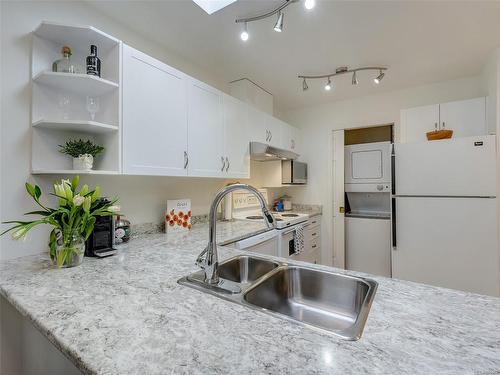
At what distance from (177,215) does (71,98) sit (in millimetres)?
1071

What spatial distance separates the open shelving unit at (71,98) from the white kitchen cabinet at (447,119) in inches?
115

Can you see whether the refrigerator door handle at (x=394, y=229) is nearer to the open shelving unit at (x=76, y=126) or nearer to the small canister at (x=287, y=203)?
the small canister at (x=287, y=203)

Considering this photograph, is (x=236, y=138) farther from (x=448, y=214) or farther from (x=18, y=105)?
(x=448, y=214)

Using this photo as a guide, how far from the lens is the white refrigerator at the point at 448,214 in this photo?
2.02 meters

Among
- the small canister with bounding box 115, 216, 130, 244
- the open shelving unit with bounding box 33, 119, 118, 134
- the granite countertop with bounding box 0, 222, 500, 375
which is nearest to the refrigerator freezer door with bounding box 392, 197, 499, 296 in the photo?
the granite countertop with bounding box 0, 222, 500, 375

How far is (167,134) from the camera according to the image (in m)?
1.66

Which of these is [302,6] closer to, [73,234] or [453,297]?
[453,297]

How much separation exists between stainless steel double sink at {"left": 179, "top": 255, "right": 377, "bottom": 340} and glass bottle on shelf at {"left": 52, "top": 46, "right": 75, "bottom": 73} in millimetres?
1331

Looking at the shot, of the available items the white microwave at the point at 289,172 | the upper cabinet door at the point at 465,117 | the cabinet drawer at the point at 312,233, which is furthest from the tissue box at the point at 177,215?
the upper cabinet door at the point at 465,117

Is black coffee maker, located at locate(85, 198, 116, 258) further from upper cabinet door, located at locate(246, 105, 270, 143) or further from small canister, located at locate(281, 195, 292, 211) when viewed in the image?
small canister, located at locate(281, 195, 292, 211)

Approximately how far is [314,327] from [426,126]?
2860mm

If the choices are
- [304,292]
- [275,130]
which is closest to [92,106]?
[304,292]

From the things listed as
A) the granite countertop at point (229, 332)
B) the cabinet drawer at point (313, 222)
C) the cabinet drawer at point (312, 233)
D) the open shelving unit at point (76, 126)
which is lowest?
the cabinet drawer at point (312, 233)

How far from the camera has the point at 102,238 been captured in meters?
1.36
